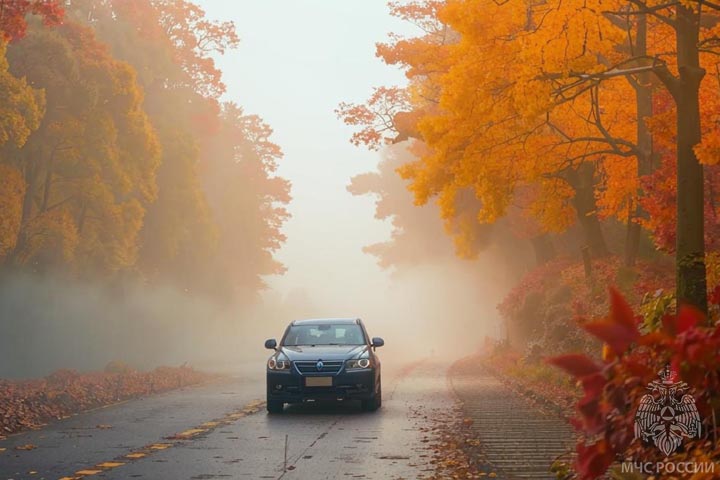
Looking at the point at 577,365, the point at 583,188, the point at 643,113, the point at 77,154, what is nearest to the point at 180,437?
the point at 577,365

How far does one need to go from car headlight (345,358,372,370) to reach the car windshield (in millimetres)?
1154

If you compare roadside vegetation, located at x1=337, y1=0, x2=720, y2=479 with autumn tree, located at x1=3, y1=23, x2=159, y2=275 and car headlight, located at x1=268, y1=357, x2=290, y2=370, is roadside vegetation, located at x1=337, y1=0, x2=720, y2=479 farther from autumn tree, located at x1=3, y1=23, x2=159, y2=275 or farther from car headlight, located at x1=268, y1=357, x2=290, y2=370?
autumn tree, located at x1=3, y1=23, x2=159, y2=275

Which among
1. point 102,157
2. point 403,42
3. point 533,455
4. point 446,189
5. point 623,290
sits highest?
point 403,42

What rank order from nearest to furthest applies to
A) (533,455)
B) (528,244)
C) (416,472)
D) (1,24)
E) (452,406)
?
(416,472) < (533,455) < (452,406) < (1,24) < (528,244)

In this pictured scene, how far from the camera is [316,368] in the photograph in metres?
17.4

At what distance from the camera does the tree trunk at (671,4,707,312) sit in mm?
13234

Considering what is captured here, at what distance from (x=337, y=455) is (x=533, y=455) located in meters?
2.33

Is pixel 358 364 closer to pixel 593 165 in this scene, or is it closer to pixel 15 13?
pixel 15 13

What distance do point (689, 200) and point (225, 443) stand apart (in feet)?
23.7

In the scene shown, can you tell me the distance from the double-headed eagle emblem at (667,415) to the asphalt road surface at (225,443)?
4.04 metres

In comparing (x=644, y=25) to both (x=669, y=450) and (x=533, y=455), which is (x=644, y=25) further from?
(x=669, y=450)

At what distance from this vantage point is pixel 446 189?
21.4 m

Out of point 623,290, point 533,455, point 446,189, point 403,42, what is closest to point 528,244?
point 403,42

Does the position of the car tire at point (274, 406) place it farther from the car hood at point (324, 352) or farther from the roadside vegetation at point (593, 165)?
the roadside vegetation at point (593, 165)
